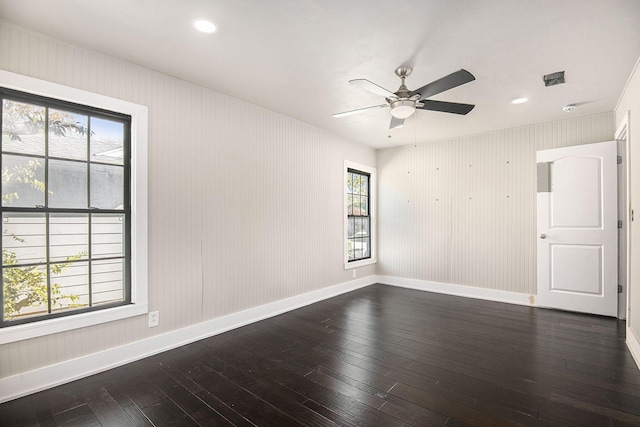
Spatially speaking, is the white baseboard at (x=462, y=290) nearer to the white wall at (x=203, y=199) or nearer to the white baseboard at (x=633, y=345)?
the white baseboard at (x=633, y=345)

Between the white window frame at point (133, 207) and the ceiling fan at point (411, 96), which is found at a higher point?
the ceiling fan at point (411, 96)

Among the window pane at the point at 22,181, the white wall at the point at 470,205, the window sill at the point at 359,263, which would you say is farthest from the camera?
the window sill at the point at 359,263

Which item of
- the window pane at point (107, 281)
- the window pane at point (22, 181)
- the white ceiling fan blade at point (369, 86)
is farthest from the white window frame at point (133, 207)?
the white ceiling fan blade at point (369, 86)

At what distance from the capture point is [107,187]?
2727mm

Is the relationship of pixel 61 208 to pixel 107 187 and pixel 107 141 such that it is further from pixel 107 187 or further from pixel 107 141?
pixel 107 141

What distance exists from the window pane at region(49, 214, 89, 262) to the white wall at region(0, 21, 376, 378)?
52cm

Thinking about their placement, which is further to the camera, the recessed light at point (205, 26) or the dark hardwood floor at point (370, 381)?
the recessed light at point (205, 26)

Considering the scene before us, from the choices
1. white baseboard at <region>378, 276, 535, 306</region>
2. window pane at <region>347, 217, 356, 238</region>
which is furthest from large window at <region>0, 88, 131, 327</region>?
white baseboard at <region>378, 276, 535, 306</region>

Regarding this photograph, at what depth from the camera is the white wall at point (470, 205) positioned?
4.54 meters

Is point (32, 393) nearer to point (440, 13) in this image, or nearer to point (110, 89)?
point (110, 89)

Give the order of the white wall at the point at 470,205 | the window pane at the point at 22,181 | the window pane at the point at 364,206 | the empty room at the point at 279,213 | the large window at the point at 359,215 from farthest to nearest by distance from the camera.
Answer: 1. the window pane at the point at 364,206
2. the large window at the point at 359,215
3. the white wall at the point at 470,205
4. the window pane at the point at 22,181
5. the empty room at the point at 279,213

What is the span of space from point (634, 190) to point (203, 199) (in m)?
4.19

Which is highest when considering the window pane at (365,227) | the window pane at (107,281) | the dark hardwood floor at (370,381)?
the window pane at (365,227)

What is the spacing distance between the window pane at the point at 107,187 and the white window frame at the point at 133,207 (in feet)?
0.35
